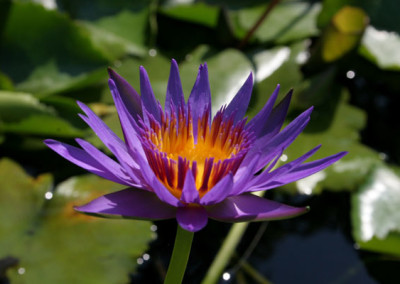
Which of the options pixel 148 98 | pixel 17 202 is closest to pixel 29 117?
pixel 17 202

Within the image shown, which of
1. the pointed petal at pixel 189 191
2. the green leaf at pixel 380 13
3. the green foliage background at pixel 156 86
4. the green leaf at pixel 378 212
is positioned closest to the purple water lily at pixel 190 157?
the pointed petal at pixel 189 191

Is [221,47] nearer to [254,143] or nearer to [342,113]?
[342,113]

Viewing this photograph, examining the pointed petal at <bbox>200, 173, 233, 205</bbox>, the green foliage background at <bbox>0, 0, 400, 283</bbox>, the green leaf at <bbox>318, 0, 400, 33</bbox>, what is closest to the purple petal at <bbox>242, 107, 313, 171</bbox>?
the pointed petal at <bbox>200, 173, 233, 205</bbox>

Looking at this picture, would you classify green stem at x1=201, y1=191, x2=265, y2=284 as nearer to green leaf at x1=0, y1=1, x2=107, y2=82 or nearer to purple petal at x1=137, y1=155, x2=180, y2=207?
purple petal at x1=137, y1=155, x2=180, y2=207

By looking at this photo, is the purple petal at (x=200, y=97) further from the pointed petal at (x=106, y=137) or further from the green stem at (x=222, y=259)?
the green stem at (x=222, y=259)

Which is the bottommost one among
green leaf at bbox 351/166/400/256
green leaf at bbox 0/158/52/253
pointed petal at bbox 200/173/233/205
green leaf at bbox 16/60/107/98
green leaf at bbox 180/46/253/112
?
green leaf at bbox 351/166/400/256

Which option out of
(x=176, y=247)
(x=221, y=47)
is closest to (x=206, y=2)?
(x=221, y=47)

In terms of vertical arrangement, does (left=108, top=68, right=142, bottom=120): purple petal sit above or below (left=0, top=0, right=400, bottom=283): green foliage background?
above
